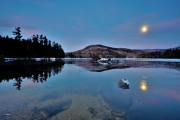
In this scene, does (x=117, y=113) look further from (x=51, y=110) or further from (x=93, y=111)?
(x=51, y=110)

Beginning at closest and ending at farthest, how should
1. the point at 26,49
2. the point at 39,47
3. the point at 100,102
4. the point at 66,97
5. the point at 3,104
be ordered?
1. the point at 3,104
2. the point at 100,102
3. the point at 66,97
4. the point at 26,49
5. the point at 39,47

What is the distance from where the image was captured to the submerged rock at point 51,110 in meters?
5.86

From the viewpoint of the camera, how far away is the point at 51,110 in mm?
6477

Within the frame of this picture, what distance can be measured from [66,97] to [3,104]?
368cm

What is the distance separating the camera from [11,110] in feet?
20.9

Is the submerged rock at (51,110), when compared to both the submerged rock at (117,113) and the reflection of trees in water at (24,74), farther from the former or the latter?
the reflection of trees in water at (24,74)

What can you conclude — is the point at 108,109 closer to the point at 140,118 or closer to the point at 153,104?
the point at 140,118

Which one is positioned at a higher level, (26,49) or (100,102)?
(26,49)

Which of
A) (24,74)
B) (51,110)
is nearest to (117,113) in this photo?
(51,110)

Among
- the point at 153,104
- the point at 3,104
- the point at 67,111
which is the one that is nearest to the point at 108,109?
the point at 67,111

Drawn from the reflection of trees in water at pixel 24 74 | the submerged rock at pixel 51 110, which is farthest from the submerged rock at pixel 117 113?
the reflection of trees in water at pixel 24 74

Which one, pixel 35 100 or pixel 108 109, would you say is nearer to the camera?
pixel 108 109

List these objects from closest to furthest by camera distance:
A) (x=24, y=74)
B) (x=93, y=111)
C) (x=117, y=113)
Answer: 1. (x=117, y=113)
2. (x=93, y=111)
3. (x=24, y=74)

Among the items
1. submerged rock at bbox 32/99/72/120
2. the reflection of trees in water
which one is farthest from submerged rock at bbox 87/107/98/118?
the reflection of trees in water
